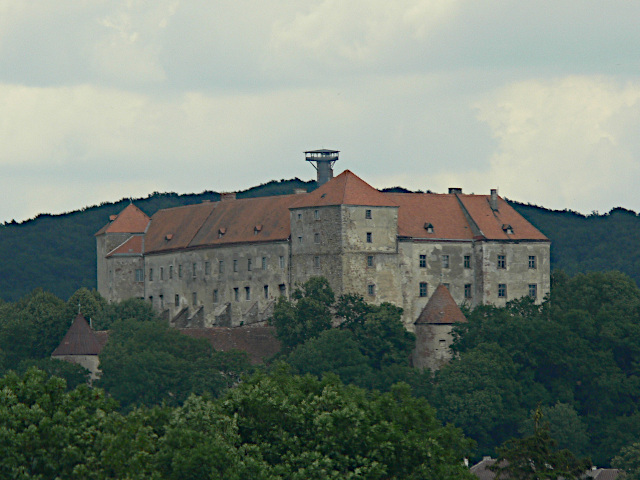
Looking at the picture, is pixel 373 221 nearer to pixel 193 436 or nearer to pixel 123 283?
pixel 123 283

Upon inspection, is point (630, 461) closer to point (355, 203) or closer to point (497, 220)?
point (355, 203)

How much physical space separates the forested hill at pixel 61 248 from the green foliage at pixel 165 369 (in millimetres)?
69040

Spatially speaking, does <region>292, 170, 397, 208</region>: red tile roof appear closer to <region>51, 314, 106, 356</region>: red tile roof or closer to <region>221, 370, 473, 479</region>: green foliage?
<region>51, 314, 106, 356</region>: red tile roof

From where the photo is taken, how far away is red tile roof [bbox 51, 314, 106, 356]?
10494cm

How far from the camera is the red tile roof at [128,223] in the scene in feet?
408

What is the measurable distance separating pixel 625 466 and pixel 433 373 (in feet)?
60.5

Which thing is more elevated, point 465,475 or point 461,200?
point 461,200

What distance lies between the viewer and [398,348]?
10400cm

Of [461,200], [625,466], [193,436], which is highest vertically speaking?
[461,200]

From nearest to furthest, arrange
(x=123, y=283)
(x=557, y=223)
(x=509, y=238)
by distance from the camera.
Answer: (x=509, y=238), (x=123, y=283), (x=557, y=223)

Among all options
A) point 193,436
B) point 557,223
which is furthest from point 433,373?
point 557,223

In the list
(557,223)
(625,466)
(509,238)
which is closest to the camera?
(625,466)

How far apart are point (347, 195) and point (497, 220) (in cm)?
1156

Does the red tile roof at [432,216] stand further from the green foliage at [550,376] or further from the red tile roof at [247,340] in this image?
the red tile roof at [247,340]
